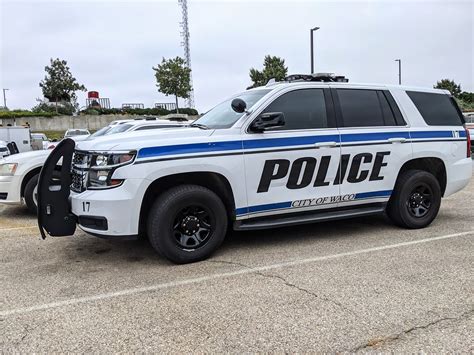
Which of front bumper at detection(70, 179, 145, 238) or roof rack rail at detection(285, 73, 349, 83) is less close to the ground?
roof rack rail at detection(285, 73, 349, 83)

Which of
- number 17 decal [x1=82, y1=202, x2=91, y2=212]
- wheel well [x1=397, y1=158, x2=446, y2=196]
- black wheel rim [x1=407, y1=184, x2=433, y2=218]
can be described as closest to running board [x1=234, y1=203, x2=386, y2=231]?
black wheel rim [x1=407, y1=184, x2=433, y2=218]

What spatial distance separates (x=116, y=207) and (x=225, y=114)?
1.80 meters

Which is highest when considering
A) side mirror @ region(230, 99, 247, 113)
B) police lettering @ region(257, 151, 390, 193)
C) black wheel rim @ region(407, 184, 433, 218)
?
side mirror @ region(230, 99, 247, 113)

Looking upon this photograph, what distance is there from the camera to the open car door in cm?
450

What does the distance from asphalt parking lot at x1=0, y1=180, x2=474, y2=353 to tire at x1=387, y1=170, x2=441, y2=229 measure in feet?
0.81

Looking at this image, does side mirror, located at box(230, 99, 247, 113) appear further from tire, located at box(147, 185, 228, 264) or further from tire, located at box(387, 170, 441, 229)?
tire, located at box(387, 170, 441, 229)

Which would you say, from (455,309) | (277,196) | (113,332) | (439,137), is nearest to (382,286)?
(455,309)

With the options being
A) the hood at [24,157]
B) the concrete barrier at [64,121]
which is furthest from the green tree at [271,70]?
the hood at [24,157]

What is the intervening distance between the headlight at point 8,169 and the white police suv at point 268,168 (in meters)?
2.65

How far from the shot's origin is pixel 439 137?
611 cm

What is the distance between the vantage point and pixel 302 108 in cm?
530

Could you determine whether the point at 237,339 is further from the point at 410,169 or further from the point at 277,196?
the point at 410,169

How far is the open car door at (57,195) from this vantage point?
4500mm

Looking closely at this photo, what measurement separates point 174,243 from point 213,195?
632 mm
